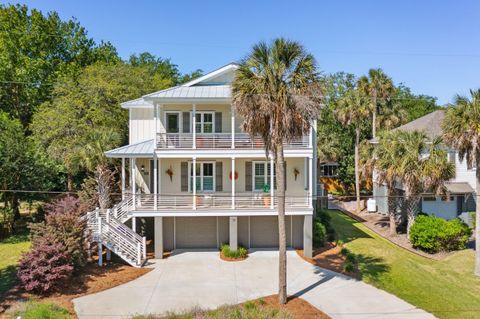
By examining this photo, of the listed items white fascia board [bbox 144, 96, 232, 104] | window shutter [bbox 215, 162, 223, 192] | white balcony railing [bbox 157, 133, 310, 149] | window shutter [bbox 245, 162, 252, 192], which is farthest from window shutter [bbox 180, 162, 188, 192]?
white fascia board [bbox 144, 96, 232, 104]

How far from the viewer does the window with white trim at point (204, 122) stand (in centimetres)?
2173

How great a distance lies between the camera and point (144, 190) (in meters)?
22.6

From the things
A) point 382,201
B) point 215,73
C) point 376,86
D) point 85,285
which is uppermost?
point 376,86

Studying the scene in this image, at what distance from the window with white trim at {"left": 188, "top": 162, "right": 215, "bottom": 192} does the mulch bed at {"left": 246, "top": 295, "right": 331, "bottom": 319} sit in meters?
8.81

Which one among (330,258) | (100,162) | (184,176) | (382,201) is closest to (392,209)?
(382,201)

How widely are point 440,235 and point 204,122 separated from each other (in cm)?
1553

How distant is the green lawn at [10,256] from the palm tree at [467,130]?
2174cm

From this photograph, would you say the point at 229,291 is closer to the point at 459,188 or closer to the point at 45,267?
the point at 45,267

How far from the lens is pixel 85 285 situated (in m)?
15.4

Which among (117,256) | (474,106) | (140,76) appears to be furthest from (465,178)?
(140,76)

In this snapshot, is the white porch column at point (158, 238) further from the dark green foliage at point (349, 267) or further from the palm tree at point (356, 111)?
the palm tree at point (356, 111)

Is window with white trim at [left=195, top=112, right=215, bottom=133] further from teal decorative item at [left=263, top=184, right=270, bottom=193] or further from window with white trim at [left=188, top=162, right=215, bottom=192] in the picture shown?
teal decorative item at [left=263, top=184, right=270, bottom=193]

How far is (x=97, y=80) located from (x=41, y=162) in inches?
363

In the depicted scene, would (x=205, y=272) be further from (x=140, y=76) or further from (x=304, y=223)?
(x=140, y=76)
